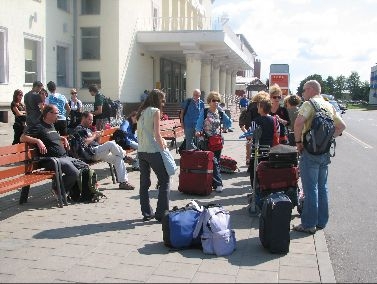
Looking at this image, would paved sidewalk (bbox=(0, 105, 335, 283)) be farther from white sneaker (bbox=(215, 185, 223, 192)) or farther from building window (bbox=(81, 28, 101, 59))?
building window (bbox=(81, 28, 101, 59))

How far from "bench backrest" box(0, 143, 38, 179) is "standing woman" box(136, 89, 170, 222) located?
1829 mm

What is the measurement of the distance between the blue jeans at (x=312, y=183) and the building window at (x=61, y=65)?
20.9m

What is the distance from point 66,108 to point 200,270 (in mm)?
Answer: 8751

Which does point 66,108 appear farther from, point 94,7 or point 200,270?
point 94,7

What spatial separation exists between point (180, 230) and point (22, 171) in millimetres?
2997

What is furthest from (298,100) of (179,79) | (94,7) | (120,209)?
(179,79)

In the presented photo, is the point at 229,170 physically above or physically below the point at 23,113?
below

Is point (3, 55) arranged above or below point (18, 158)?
above

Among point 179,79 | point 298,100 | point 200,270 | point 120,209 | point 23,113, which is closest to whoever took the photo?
point 200,270

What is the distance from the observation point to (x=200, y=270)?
4.50 m

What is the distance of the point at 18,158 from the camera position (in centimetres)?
670

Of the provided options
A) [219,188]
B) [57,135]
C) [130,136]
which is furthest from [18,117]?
[219,188]

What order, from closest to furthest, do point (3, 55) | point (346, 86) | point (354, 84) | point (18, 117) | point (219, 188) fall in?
point (219, 188) < point (18, 117) < point (3, 55) < point (354, 84) < point (346, 86)

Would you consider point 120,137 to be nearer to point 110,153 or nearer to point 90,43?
point 110,153
